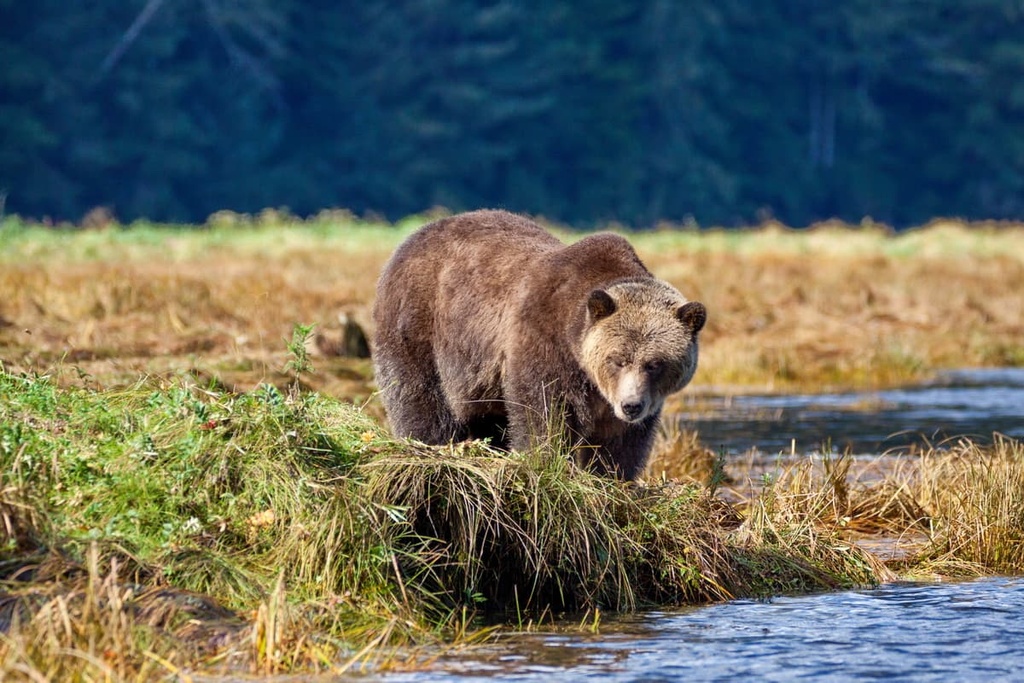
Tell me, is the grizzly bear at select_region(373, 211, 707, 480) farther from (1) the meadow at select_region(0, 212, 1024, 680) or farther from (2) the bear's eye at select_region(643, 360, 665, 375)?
(1) the meadow at select_region(0, 212, 1024, 680)

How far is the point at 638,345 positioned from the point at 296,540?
82.0 inches

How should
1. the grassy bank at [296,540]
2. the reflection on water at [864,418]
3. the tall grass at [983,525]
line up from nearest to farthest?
the grassy bank at [296,540], the tall grass at [983,525], the reflection on water at [864,418]

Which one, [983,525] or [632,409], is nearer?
[632,409]

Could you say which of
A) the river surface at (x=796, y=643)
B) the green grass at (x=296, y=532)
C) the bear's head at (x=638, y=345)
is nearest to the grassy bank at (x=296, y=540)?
the green grass at (x=296, y=532)

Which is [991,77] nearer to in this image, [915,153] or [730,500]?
[915,153]

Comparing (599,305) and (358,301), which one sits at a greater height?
(358,301)

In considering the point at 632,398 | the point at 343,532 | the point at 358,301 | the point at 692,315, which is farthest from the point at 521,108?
the point at 343,532

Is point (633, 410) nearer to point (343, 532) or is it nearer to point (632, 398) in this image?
point (632, 398)

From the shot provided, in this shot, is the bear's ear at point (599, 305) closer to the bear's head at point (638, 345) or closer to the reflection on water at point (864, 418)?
the bear's head at point (638, 345)

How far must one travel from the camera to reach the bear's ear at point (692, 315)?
25.6 feet

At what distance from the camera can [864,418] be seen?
1477cm

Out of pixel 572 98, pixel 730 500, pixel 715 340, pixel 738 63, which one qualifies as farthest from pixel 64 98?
pixel 730 500

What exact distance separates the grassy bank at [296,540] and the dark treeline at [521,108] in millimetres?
41501

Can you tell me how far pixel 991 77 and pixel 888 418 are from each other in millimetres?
50121
